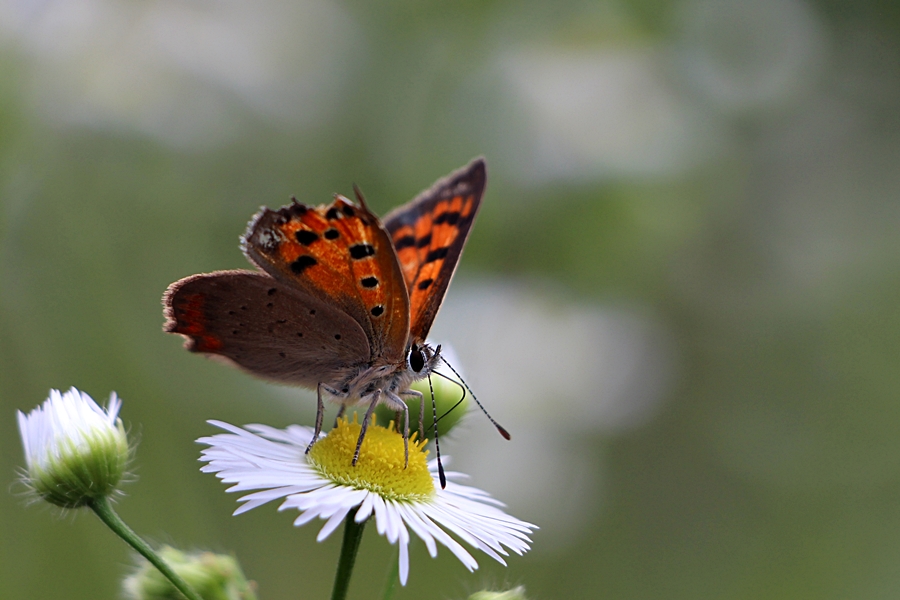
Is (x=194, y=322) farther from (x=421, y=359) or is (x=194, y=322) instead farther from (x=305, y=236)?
(x=421, y=359)

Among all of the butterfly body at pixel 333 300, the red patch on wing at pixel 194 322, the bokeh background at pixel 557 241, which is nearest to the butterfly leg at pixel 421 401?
the butterfly body at pixel 333 300

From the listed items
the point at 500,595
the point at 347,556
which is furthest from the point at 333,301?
the point at 500,595

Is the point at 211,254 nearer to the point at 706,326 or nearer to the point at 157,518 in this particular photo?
the point at 157,518

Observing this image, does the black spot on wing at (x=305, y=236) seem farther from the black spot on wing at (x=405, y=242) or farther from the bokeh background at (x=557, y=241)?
the bokeh background at (x=557, y=241)

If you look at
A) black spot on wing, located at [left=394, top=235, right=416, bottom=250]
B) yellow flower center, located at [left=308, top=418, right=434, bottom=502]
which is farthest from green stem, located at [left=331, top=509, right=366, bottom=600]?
black spot on wing, located at [left=394, top=235, right=416, bottom=250]

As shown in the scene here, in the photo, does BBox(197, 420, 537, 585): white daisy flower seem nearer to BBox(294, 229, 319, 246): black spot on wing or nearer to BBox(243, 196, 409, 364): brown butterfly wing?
BBox(243, 196, 409, 364): brown butterfly wing
